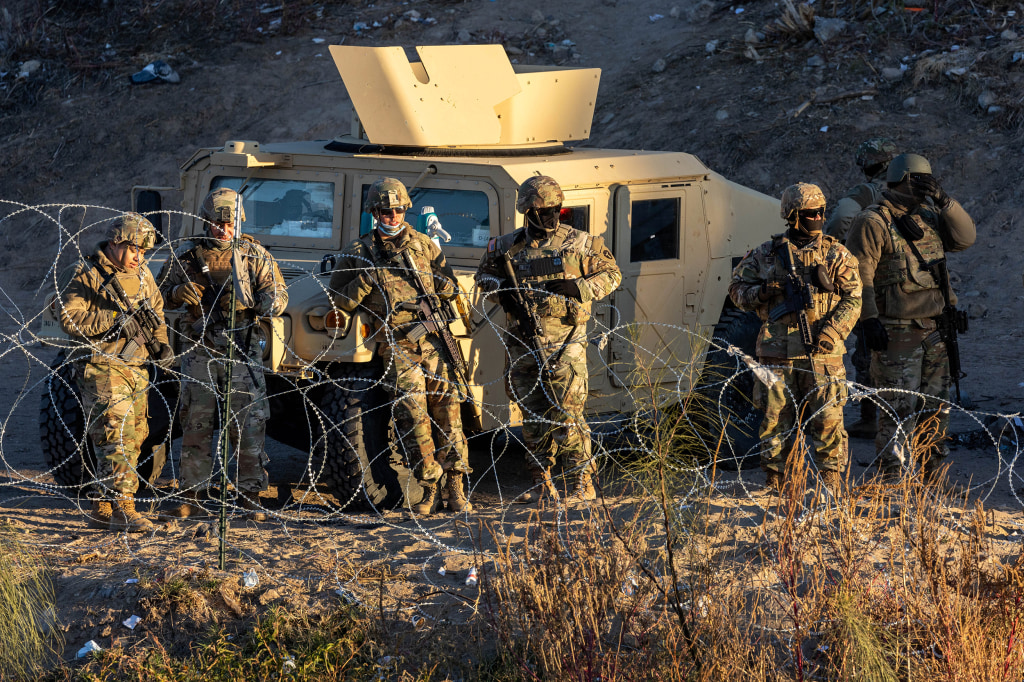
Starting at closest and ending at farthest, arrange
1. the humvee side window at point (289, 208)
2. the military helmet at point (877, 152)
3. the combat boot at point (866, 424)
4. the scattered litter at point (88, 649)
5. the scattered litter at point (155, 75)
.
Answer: the scattered litter at point (88, 649)
the humvee side window at point (289, 208)
the military helmet at point (877, 152)
the combat boot at point (866, 424)
the scattered litter at point (155, 75)

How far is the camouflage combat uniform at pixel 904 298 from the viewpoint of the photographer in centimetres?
585

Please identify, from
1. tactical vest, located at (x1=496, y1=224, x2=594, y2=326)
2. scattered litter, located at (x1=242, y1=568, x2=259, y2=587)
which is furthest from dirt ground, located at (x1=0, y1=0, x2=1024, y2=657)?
tactical vest, located at (x1=496, y1=224, x2=594, y2=326)

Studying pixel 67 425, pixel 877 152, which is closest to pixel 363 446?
pixel 67 425

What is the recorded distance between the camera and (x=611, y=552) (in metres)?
4.00

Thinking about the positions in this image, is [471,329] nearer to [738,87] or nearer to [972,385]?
[972,385]

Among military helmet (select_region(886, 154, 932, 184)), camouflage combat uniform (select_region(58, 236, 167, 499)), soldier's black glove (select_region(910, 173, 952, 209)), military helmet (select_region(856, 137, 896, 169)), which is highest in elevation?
military helmet (select_region(856, 137, 896, 169))

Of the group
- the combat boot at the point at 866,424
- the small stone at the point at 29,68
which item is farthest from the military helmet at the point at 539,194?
the small stone at the point at 29,68

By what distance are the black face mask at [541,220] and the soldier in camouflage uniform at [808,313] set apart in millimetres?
937

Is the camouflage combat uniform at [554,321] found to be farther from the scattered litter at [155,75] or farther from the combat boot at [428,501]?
the scattered litter at [155,75]

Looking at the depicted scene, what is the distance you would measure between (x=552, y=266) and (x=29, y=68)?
40.1 feet

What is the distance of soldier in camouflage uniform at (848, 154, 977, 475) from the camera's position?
19.2 ft

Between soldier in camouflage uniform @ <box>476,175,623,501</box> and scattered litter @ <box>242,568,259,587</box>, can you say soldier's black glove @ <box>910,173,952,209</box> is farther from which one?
scattered litter @ <box>242,568,259,587</box>

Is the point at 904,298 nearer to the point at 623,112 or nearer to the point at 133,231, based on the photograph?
the point at 133,231

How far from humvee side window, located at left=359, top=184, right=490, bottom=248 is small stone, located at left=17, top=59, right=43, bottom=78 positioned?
11165mm
